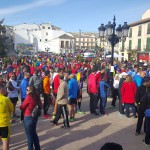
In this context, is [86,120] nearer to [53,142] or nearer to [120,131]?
[120,131]

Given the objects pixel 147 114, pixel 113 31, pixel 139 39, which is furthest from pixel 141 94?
pixel 139 39

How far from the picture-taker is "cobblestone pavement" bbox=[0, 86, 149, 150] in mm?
6457

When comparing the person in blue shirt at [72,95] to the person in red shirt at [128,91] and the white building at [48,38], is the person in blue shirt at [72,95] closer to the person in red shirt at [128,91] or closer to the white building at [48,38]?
the person in red shirt at [128,91]

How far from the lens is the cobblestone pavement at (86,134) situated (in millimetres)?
6457

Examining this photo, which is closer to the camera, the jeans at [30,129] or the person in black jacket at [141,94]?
the jeans at [30,129]

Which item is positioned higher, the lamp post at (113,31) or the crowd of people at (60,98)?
the lamp post at (113,31)

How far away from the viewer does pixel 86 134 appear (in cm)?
734

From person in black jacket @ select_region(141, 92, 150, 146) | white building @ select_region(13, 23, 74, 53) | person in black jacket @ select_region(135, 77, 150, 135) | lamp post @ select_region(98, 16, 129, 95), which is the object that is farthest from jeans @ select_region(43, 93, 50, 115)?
white building @ select_region(13, 23, 74, 53)

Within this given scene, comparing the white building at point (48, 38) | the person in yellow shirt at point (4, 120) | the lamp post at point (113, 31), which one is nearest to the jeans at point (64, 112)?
the person in yellow shirt at point (4, 120)

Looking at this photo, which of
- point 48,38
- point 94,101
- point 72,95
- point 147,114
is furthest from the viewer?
point 48,38

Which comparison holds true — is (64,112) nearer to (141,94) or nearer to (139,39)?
(141,94)

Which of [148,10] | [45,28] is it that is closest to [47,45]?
[45,28]

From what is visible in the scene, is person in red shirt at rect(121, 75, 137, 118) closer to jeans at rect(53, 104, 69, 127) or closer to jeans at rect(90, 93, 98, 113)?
jeans at rect(90, 93, 98, 113)

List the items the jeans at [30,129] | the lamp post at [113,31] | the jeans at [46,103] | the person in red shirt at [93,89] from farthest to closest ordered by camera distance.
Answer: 1. the lamp post at [113,31]
2. the person in red shirt at [93,89]
3. the jeans at [46,103]
4. the jeans at [30,129]
